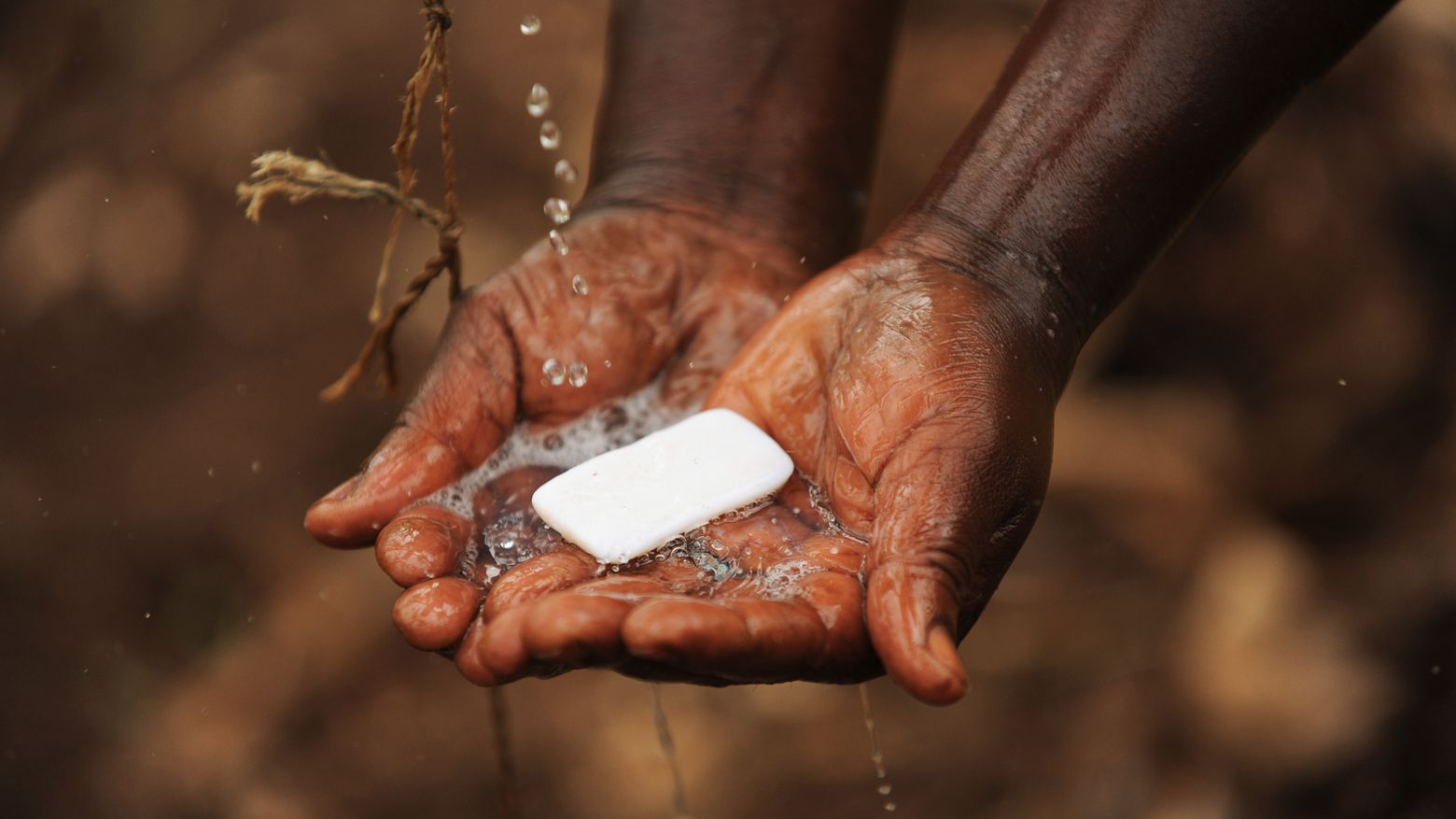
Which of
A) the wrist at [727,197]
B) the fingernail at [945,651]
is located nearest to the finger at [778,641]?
the fingernail at [945,651]

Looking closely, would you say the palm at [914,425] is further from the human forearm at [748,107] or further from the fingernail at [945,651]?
the human forearm at [748,107]

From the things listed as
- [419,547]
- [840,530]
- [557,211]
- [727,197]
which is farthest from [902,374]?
[557,211]

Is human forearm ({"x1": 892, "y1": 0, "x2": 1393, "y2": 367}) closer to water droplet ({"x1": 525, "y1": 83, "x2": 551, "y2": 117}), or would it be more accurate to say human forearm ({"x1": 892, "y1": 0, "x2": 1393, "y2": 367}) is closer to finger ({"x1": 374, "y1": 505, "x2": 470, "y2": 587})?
finger ({"x1": 374, "y1": 505, "x2": 470, "y2": 587})

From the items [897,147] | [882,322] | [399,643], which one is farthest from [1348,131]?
[399,643]

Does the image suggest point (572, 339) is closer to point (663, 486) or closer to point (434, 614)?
point (663, 486)

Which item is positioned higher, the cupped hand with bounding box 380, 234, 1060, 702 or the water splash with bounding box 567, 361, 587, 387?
the cupped hand with bounding box 380, 234, 1060, 702

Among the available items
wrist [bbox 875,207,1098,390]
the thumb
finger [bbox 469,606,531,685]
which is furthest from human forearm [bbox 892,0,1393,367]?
finger [bbox 469,606,531,685]

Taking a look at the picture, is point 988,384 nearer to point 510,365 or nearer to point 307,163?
point 510,365
